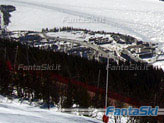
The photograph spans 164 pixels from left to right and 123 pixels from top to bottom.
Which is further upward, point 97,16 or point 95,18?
point 97,16

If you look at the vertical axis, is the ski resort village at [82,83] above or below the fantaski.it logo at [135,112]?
below

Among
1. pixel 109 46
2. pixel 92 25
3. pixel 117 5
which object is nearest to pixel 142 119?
pixel 109 46

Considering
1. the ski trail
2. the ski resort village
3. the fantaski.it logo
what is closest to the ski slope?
the ski trail

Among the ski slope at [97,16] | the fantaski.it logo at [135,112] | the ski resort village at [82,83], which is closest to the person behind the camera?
the ski resort village at [82,83]

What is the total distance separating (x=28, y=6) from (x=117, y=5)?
11037 millimetres

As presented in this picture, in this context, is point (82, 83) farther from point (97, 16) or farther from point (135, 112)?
point (97, 16)

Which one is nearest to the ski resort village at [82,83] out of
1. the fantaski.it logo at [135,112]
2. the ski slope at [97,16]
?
the fantaski.it logo at [135,112]

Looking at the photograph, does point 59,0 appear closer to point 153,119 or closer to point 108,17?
point 108,17

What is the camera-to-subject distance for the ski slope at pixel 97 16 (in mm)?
21641

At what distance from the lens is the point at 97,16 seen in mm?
27375

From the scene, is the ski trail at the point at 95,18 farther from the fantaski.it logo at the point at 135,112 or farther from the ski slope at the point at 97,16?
the fantaski.it logo at the point at 135,112

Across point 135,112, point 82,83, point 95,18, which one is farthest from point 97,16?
point 135,112

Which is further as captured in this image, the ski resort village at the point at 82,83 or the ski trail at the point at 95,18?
the ski trail at the point at 95,18

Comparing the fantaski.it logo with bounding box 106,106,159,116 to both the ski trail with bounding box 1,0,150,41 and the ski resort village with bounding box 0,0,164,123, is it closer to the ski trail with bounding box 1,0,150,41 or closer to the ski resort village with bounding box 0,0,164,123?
the ski resort village with bounding box 0,0,164,123
